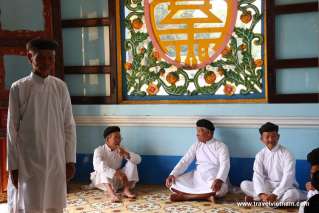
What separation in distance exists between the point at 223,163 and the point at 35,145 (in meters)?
2.15

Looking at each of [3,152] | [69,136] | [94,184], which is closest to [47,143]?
[69,136]

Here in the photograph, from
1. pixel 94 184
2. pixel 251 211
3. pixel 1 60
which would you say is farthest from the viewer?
pixel 94 184

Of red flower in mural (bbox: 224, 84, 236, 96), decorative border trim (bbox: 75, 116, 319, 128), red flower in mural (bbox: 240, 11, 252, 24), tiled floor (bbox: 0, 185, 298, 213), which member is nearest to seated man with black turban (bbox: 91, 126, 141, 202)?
tiled floor (bbox: 0, 185, 298, 213)

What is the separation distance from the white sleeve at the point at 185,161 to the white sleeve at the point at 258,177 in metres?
0.65

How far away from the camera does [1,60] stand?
14.3 feet

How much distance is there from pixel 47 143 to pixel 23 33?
7.20 feet

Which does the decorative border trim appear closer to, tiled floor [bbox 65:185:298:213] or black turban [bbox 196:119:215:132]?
black turban [bbox 196:119:215:132]

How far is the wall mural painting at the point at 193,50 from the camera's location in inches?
177

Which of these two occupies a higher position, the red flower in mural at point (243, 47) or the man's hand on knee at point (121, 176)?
the red flower in mural at point (243, 47)

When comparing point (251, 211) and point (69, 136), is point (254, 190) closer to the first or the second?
point (251, 211)

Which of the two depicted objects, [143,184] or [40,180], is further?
[143,184]

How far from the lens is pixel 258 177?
160 inches

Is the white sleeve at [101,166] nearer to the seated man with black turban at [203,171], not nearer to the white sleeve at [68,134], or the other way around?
the seated man with black turban at [203,171]

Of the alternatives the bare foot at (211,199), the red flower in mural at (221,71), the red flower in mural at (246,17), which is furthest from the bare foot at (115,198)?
the red flower in mural at (246,17)
